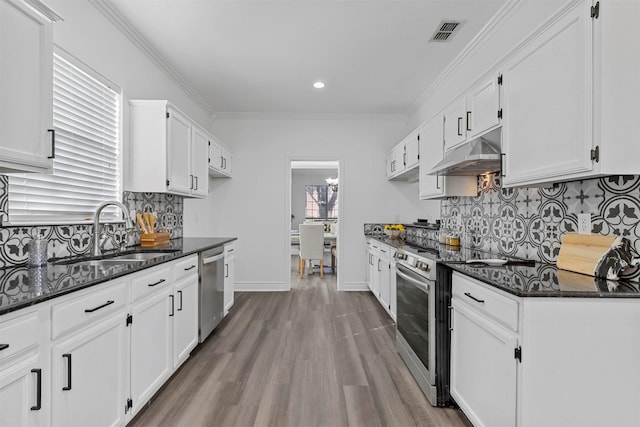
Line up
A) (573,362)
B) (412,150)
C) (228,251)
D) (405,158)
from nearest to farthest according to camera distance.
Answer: (573,362) → (228,251) → (412,150) → (405,158)

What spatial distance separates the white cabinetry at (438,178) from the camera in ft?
10.3

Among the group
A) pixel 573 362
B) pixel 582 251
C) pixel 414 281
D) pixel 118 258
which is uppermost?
pixel 582 251

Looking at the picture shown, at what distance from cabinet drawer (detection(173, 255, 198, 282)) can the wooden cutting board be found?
248cm

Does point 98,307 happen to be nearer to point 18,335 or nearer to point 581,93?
point 18,335

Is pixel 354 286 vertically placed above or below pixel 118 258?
below

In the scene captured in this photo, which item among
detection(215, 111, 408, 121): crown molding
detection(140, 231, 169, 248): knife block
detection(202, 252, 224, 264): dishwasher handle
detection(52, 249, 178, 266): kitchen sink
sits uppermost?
detection(215, 111, 408, 121): crown molding

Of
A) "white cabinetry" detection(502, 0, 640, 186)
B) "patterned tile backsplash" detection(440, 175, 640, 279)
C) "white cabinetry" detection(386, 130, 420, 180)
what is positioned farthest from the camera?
"white cabinetry" detection(386, 130, 420, 180)

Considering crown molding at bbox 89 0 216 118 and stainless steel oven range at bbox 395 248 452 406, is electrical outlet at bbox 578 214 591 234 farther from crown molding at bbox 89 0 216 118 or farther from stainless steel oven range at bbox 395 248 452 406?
crown molding at bbox 89 0 216 118

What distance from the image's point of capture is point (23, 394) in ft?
3.78

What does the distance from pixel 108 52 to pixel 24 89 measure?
4.83 ft

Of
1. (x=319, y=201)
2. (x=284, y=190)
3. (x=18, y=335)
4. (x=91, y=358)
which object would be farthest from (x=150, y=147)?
(x=319, y=201)

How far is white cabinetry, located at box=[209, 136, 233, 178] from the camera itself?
13.8 ft

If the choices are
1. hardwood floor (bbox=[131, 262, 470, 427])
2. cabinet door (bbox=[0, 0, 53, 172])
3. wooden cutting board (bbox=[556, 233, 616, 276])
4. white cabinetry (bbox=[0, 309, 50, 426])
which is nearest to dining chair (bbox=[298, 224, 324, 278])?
hardwood floor (bbox=[131, 262, 470, 427])

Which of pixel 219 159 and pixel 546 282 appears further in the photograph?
pixel 219 159
